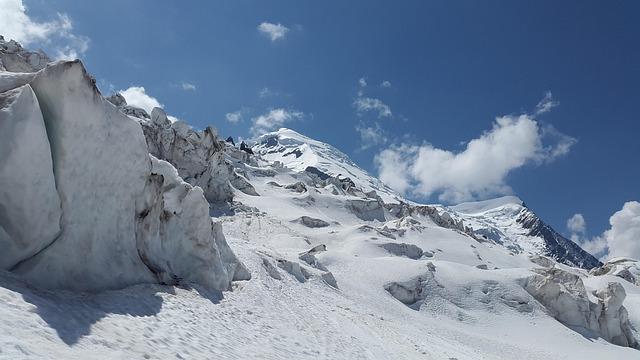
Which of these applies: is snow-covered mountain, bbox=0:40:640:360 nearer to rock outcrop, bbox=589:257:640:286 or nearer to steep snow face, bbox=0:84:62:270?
steep snow face, bbox=0:84:62:270

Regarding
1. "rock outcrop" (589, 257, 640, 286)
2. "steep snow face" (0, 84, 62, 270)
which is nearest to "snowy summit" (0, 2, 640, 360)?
"steep snow face" (0, 84, 62, 270)

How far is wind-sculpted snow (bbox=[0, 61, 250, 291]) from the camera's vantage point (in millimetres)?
16062

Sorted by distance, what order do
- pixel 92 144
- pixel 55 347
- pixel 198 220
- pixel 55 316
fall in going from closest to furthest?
pixel 55 347, pixel 55 316, pixel 92 144, pixel 198 220

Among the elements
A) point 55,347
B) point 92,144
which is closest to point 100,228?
point 92,144

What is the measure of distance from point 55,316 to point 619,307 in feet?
203

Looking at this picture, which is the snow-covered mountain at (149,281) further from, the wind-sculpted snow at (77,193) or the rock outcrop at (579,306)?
the rock outcrop at (579,306)

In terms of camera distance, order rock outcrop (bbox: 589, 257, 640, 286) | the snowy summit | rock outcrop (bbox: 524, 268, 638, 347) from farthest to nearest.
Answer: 1. rock outcrop (bbox: 589, 257, 640, 286)
2. rock outcrop (bbox: 524, 268, 638, 347)
3. the snowy summit

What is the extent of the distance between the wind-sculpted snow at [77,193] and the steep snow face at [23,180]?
3cm

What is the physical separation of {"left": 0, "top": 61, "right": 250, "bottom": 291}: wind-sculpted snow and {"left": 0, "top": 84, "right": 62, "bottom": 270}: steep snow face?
27mm

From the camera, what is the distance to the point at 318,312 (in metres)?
29.5

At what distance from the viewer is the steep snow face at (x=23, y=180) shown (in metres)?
15.8

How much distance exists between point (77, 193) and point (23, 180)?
2.26 meters

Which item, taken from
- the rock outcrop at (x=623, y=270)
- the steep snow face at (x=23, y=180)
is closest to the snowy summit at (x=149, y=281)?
the steep snow face at (x=23, y=180)

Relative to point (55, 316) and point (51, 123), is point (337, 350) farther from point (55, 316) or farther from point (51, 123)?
point (51, 123)
